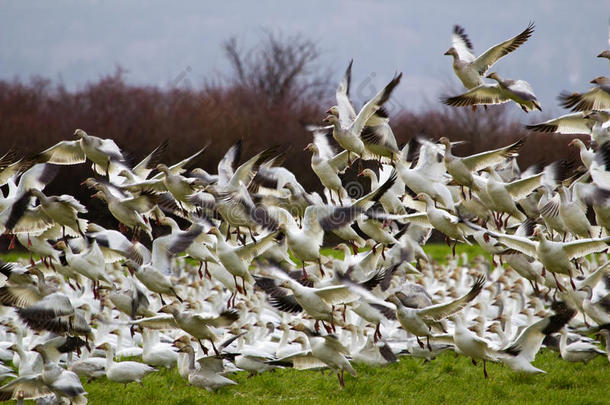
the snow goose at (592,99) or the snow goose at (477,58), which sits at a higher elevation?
the snow goose at (477,58)

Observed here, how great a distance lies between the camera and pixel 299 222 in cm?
820

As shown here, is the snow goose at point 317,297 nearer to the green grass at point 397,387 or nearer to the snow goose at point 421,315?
the snow goose at point 421,315

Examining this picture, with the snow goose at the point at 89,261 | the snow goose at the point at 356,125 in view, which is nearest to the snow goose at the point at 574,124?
the snow goose at the point at 356,125

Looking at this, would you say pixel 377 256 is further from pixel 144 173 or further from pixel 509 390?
pixel 144 173

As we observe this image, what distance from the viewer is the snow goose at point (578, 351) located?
8344 mm

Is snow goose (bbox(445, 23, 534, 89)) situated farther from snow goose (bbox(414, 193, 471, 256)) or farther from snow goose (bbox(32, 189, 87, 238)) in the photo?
snow goose (bbox(32, 189, 87, 238))

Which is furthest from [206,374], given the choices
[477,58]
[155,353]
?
[477,58]

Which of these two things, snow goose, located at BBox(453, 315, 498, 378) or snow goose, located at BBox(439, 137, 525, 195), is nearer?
snow goose, located at BBox(439, 137, 525, 195)

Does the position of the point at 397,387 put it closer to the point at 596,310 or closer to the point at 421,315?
the point at 421,315

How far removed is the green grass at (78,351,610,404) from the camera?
7.38 meters

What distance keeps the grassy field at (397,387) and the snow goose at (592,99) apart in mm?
2807

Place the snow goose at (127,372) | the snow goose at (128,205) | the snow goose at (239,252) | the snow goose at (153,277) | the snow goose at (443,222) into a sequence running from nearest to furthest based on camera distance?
the snow goose at (443,222), the snow goose at (153,277), the snow goose at (239,252), the snow goose at (128,205), the snow goose at (127,372)

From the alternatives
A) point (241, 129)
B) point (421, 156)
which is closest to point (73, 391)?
point (421, 156)

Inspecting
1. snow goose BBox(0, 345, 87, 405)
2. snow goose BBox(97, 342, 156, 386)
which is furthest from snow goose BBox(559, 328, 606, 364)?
snow goose BBox(0, 345, 87, 405)
